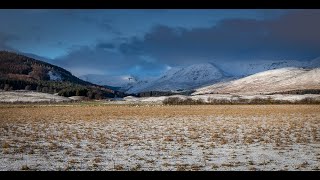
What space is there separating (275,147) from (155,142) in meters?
4.44

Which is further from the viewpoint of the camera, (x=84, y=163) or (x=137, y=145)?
(x=137, y=145)

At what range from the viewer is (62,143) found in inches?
585

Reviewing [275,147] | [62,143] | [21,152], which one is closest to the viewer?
[21,152]

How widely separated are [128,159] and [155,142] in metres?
4.16

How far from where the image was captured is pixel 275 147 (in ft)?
44.2

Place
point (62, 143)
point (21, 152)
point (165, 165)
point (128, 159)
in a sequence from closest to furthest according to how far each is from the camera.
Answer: point (165, 165) → point (128, 159) → point (21, 152) → point (62, 143)

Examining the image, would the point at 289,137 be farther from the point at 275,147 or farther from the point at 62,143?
the point at 62,143
